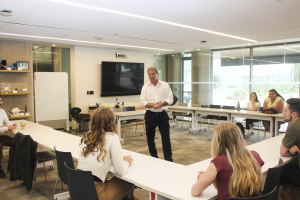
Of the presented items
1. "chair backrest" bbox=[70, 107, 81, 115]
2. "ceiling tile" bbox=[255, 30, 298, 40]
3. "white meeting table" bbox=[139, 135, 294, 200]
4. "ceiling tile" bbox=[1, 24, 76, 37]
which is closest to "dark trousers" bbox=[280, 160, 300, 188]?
"white meeting table" bbox=[139, 135, 294, 200]

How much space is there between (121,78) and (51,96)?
2.53 metres

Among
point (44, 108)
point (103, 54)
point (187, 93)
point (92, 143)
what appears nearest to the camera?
point (92, 143)

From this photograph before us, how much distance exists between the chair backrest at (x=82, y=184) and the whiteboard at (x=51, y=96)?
19.9 ft

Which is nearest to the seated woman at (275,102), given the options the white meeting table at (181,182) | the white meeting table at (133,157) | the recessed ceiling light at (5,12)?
the white meeting table at (181,182)

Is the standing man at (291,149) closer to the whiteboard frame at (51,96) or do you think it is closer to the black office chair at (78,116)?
the black office chair at (78,116)

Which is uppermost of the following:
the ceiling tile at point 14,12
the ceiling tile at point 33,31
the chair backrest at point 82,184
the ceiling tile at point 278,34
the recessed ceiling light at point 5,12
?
the ceiling tile at point 278,34

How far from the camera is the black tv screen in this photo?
8742 millimetres

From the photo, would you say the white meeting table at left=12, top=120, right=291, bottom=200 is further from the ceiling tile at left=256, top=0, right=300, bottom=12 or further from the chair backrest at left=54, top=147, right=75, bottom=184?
the ceiling tile at left=256, top=0, right=300, bottom=12

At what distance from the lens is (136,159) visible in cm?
268

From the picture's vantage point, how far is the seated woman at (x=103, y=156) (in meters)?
2.16

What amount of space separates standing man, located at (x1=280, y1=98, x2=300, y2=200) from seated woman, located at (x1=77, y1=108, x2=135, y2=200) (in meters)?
1.70

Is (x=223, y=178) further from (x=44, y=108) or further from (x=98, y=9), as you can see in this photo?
(x=44, y=108)

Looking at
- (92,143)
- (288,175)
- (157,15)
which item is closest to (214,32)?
(157,15)

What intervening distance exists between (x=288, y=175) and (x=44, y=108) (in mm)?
6850
